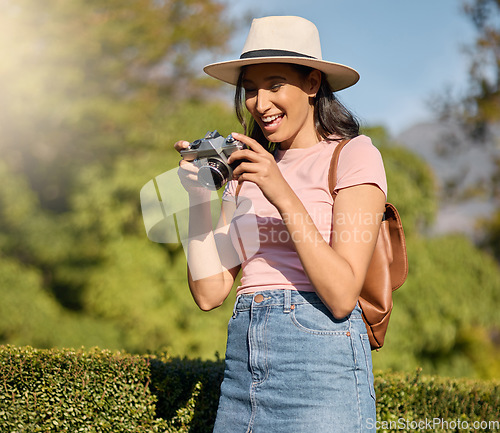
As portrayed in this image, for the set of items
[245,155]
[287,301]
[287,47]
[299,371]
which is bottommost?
[299,371]

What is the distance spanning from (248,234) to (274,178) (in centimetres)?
34

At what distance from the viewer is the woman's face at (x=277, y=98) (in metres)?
1.96

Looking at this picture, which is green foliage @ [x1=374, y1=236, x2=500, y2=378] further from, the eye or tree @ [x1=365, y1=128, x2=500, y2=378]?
the eye

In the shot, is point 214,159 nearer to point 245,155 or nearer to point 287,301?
point 245,155

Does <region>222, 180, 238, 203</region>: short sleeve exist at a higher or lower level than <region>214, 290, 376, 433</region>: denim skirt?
higher

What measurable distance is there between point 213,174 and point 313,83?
0.51m

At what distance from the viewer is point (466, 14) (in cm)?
2030

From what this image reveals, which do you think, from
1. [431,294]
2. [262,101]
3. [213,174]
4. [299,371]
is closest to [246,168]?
[213,174]

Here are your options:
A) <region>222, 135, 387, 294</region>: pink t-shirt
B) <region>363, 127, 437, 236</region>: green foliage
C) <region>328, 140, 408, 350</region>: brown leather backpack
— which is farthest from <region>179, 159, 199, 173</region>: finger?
<region>363, 127, 437, 236</region>: green foliage

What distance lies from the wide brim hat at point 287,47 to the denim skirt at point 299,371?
0.75 m

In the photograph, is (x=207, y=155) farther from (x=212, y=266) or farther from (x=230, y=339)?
(x=230, y=339)

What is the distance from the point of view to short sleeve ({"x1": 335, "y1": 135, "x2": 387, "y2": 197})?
1.78m

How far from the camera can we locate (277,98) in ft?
6.40

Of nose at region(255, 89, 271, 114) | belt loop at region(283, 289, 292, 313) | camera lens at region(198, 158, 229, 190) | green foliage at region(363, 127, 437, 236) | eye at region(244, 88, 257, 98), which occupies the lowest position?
belt loop at region(283, 289, 292, 313)
